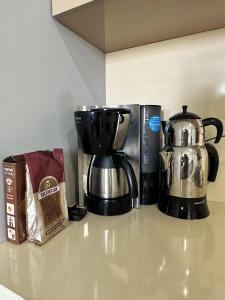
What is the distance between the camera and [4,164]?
49 centimetres

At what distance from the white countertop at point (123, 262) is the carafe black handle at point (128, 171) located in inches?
3.7

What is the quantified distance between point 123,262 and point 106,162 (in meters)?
0.30

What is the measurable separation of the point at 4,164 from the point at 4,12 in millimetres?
356

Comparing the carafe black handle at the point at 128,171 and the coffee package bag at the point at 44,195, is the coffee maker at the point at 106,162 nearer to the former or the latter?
the carafe black handle at the point at 128,171

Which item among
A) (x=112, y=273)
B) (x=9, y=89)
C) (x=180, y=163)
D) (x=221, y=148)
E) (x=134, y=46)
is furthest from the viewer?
(x=134, y=46)

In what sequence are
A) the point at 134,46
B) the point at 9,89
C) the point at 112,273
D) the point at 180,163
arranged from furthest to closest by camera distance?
1. the point at 134,46
2. the point at 180,163
3. the point at 9,89
4. the point at 112,273

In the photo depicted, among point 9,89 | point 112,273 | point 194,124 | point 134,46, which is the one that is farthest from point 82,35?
point 112,273

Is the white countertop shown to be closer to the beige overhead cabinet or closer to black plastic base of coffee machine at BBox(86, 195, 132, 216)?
black plastic base of coffee machine at BBox(86, 195, 132, 216)

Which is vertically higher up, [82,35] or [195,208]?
[82,35]

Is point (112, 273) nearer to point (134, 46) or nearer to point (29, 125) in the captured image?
point (29, 125)

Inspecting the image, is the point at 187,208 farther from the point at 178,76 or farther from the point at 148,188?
the point at 178,76

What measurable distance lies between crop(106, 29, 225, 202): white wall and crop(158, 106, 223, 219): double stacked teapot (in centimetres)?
15

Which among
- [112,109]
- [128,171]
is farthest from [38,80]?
[128,171]

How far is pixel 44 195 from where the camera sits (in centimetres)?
51
